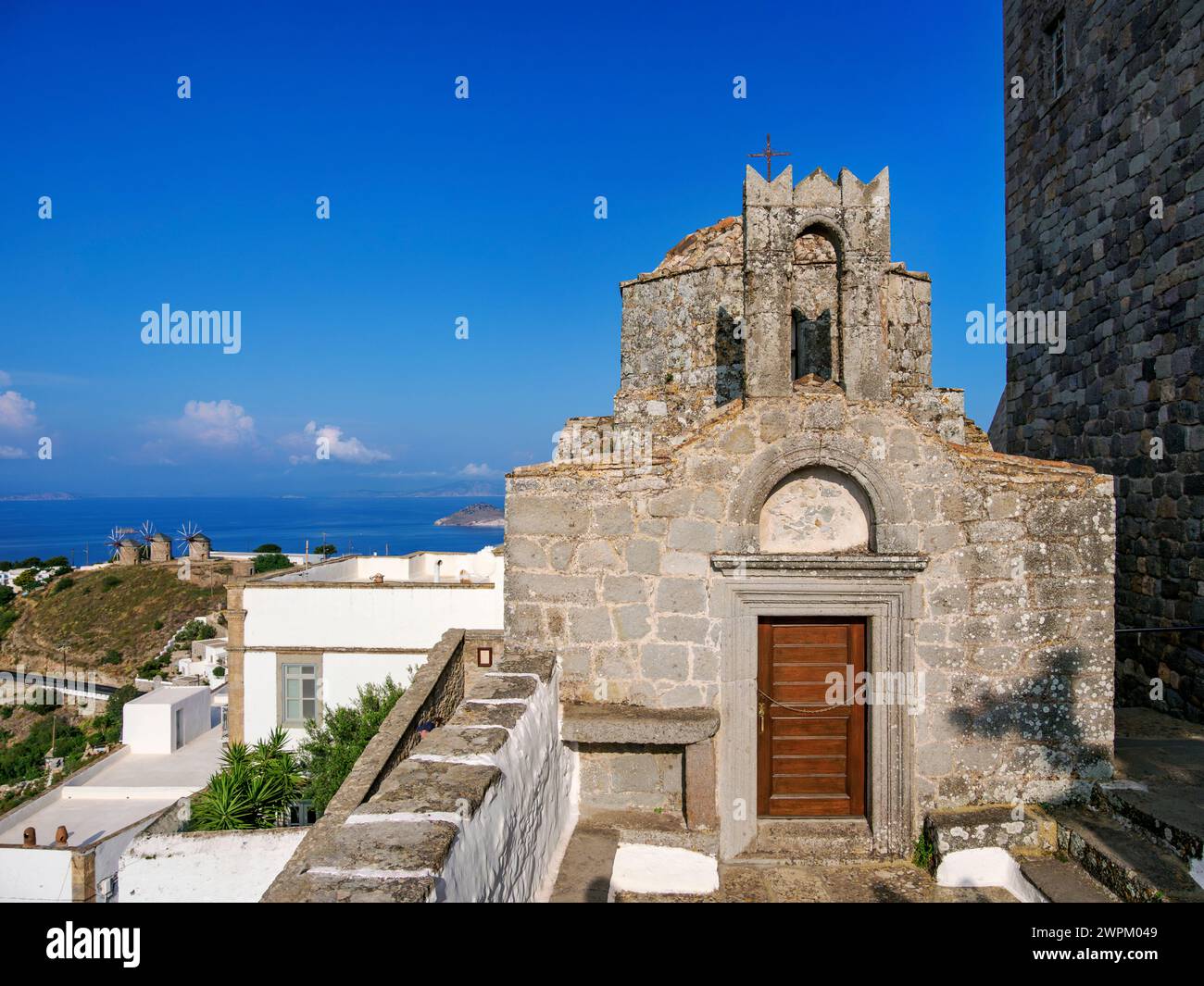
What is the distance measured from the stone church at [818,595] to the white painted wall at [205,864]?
22.9 ft

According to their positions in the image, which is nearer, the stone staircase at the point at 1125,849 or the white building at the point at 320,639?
the stone staircase at the point at 1125,849

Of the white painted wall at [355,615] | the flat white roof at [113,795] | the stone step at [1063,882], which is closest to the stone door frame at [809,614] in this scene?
the stone step at [1063,882]

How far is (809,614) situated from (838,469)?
1025 mm

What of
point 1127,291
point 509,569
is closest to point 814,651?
point 509,569

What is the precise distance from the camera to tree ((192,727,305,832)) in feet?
38.6

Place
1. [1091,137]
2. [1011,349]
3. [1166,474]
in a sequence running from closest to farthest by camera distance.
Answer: [1166,474] → [1091,137] → [1011,349]

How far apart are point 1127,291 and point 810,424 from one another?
549 cm

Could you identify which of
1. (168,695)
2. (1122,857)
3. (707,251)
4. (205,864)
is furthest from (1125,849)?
(168,695)

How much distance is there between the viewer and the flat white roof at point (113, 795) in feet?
53.5

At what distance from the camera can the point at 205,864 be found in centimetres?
1060

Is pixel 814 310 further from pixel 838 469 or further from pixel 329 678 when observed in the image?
pixel 329 678

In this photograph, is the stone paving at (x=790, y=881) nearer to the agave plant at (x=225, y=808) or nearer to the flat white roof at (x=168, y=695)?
the agave plant at (x=225, y=808)

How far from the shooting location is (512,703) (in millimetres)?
4574
